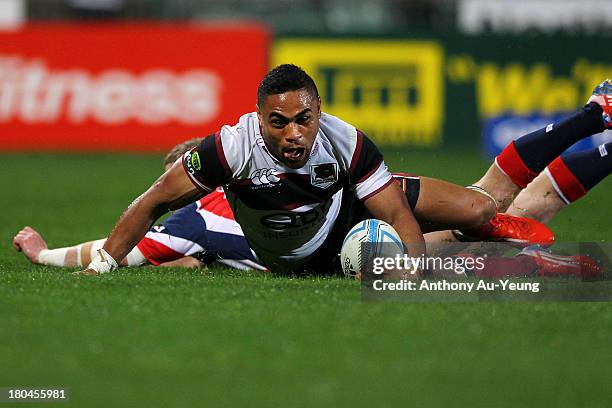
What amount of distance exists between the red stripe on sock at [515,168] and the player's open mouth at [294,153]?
1796 mm

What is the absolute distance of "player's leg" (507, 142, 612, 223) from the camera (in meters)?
6.45

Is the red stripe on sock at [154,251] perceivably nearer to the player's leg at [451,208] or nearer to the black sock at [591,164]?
the player's leg at [451,208]

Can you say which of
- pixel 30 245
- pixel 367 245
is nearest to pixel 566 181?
pixel 367 245

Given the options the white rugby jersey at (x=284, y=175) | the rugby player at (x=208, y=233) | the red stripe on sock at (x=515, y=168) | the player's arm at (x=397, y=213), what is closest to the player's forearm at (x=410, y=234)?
the player's arm at (x=397, y=213)

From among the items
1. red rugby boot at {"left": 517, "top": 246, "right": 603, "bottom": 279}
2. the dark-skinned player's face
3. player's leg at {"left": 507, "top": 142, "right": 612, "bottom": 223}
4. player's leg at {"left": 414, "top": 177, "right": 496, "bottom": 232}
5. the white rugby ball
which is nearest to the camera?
the dark-skinned player's face

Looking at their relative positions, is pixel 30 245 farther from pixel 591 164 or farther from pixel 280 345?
pixel 591 164

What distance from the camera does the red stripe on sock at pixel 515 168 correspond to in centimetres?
648

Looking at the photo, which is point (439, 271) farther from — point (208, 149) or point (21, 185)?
point (21, 185)

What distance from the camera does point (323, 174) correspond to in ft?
18.0

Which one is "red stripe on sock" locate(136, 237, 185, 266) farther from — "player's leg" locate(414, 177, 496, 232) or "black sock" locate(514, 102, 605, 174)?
"black sock" locate(514, 102, 605, 174)

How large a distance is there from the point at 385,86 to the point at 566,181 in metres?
9.65

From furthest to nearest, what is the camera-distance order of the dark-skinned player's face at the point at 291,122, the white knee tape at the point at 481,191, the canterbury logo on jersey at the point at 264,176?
the white knee tape at the point at 481,191 < the canterbury logo on jersey at the point at 264,176 < the dark-skinned player's face at the point at 291,122

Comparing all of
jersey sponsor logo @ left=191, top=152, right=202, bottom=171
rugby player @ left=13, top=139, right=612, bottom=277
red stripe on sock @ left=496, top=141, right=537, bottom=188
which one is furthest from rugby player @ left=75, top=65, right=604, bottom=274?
red stripe on sock @ left=496, top=141, right=537, bottom=188

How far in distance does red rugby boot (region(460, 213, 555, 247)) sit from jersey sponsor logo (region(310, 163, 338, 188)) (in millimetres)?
1033
